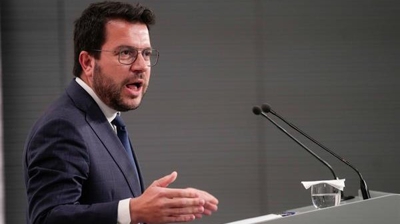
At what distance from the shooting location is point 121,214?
1.41m

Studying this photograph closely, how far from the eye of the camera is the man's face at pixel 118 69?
1634 mm

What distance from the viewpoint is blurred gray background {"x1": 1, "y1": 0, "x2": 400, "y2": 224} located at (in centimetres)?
415

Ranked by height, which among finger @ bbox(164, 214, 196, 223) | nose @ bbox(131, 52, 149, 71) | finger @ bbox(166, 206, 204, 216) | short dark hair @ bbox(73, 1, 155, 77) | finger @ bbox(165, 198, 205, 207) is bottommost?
finger @ bbox(164, 214, 196, 223)

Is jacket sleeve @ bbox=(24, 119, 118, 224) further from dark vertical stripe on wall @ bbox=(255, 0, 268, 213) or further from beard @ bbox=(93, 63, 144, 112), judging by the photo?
dark vertical stripe on wall @ bbox=(255, 0, 268, 213)

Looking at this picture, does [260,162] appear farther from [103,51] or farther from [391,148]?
[103,51]

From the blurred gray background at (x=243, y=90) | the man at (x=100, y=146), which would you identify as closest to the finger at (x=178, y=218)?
the man at (x=100, y=146)

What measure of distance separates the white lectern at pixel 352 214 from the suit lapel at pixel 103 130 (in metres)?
0.47

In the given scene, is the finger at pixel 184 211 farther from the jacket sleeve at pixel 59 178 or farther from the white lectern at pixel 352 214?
the white lectern at pixel 352 214

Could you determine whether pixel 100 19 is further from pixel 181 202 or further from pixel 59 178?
pixel 181 202

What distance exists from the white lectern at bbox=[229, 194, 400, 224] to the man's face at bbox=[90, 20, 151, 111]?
59 cm

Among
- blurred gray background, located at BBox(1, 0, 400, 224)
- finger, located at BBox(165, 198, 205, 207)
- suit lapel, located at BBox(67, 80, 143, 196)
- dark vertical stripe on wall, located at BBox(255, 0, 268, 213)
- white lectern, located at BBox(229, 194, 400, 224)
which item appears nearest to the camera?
finger, located at BBox(165, 198, 205, 207)

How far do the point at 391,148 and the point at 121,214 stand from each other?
337cm

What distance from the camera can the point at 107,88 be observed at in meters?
1.64

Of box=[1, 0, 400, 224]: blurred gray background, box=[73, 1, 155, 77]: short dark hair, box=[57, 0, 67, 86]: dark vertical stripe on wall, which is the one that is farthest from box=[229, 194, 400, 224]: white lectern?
box=[57, 0, 67, 86]: dark vertical stripe on wall
